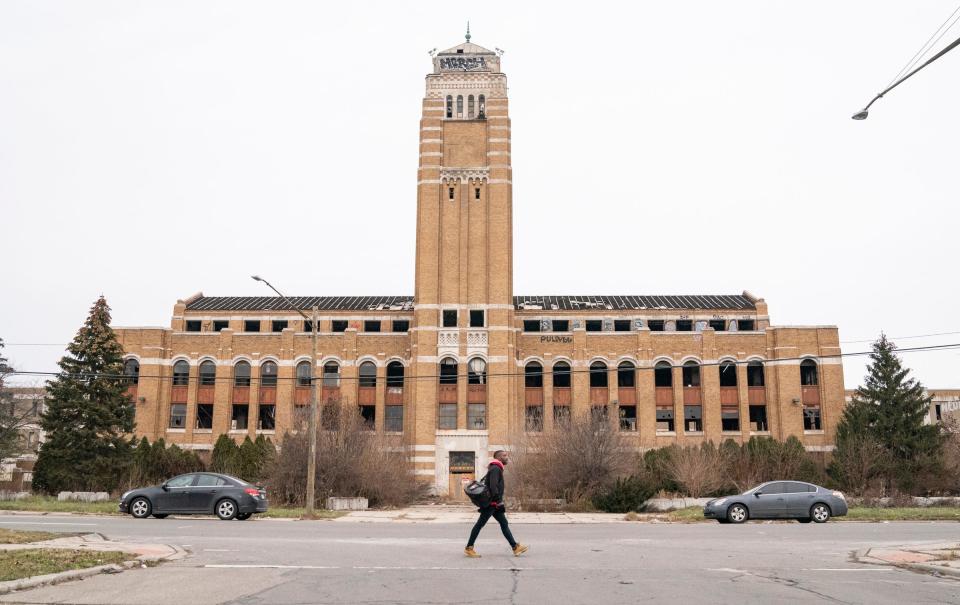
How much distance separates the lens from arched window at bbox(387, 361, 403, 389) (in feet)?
182

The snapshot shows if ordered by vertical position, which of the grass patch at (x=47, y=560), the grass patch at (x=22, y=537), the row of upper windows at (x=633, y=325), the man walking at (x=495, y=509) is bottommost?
the grass patch at (x=22, y=537)

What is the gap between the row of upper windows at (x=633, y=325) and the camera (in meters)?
61.2

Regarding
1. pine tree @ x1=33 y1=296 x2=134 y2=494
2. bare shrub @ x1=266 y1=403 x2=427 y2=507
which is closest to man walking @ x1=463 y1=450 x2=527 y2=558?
bare shrub @ x1=266 y1=403 x2=427 y2=507

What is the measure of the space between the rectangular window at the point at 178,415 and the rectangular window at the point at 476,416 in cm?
2005

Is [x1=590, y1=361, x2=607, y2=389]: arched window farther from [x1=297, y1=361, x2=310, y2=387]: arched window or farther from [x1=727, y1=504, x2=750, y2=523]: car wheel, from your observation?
[x1=727, y1=504, x2=750, y2=523]: car wheel

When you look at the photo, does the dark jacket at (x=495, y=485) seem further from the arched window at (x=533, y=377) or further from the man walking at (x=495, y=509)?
the arched window at (x=533, y=377)

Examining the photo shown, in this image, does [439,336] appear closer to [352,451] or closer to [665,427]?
[665,427]

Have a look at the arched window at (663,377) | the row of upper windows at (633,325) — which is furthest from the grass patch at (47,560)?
the row of upper windows at (633,325)

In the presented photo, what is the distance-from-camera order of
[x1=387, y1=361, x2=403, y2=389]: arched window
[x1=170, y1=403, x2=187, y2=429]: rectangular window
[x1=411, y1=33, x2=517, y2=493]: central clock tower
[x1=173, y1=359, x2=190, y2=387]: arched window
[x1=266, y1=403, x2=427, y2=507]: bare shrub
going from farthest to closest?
[x1=173, y1=359, x2=190, y2=387]: arched window → [x1=170, y1=403, x2=187, y2=429]: rectangular window → [x1=387, y1=361, x2=403, y2=389]: arched window → [x1=411, y1=33, x2=517, y2=493]: central clock tower → [x1=266, y1=403, x2=427, y2=507]: bare shrub

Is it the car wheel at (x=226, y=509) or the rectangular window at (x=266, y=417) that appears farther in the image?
the rectangular window at (x=266, y=417)

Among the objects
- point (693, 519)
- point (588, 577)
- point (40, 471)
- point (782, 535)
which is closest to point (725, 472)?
point (693, 519)

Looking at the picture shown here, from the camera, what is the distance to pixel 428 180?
182 feet

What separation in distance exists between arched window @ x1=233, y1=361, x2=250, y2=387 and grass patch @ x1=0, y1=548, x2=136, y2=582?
4389cm

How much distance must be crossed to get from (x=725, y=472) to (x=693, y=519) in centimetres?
1156
